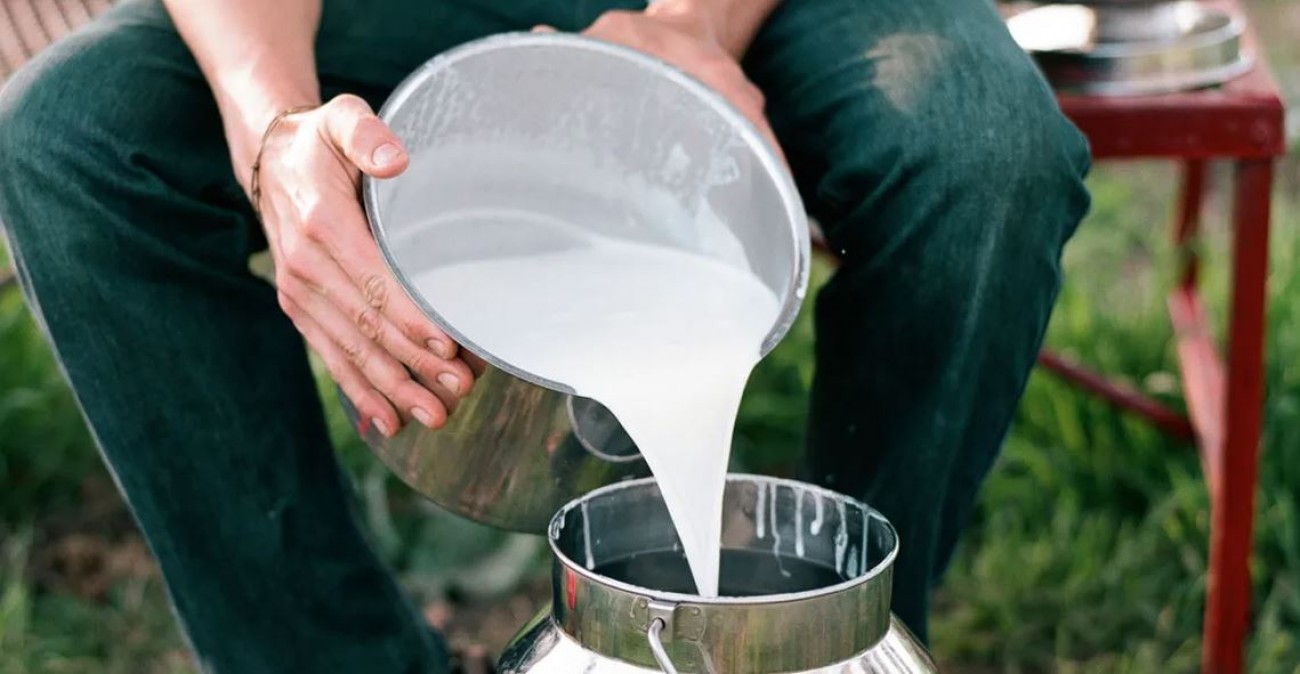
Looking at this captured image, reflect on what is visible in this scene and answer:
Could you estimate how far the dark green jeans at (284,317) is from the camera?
147 centimetres

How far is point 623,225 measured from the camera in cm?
158

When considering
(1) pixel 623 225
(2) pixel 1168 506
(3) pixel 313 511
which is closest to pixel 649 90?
(1) pixel 623 225

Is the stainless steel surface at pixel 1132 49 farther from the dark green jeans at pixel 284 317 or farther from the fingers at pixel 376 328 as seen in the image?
the fingers at pixel 376 328

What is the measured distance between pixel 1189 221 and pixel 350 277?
1.67 metres

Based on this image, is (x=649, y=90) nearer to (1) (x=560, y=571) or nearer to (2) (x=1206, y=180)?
(1) (x=560, y=571)

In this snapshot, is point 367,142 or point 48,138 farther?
point 48,138

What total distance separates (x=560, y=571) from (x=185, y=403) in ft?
1.51

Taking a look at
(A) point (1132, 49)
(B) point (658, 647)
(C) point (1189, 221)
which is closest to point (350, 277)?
(B) point (658, 647)

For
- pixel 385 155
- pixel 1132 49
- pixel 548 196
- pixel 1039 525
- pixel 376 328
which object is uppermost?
pixel 385 155

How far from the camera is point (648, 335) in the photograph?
1.36m

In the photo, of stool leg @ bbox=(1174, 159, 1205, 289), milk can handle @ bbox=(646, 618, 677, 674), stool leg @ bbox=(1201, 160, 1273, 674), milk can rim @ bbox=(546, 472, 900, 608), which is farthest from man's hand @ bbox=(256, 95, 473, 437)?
stool leg @ bbox=(1174, 159, 1205, 289)

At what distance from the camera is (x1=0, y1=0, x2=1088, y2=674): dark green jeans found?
1.47 metres

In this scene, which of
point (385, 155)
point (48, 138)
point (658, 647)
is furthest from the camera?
point (48, 138)

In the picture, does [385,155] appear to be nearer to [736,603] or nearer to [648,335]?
[648,335]
